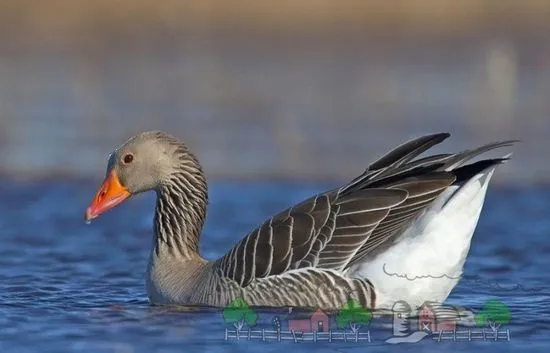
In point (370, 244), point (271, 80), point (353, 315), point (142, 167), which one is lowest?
point (353, 315)

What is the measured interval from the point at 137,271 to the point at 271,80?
12.6m

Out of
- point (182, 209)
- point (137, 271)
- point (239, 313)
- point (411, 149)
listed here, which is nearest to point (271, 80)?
point (137, 271)

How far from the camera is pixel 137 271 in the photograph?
12.6 meters

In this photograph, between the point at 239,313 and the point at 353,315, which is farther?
the point at 239,313

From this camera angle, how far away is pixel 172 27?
2955 centimetres

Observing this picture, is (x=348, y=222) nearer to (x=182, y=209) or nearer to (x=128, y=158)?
(x=182, y=209)

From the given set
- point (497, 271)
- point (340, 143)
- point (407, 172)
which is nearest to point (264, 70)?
point (340, 143)

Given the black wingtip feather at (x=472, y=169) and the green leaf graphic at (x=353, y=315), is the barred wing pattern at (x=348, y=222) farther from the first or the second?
the green leaf graphic at (x=353, y=315)

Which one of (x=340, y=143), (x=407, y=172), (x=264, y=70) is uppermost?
(x=264, y=70)

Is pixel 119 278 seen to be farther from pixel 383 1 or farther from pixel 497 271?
pixel 383 1

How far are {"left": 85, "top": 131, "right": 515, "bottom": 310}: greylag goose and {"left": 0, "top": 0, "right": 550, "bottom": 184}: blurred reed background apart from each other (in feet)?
23.5

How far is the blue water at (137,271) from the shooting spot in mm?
9492

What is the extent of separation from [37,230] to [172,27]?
51.0 ft

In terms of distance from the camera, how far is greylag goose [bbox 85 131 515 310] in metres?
9.85
